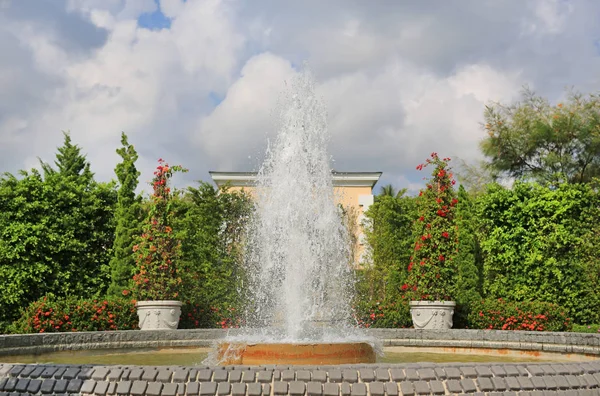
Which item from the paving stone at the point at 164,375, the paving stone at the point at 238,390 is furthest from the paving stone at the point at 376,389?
the paving stone at the point at 164,375

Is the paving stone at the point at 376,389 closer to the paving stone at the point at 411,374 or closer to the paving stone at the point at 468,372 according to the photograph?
the paving stone at the point at 411,374

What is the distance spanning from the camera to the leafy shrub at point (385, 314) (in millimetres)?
12609

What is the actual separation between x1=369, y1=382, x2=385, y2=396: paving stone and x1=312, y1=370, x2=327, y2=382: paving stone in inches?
13.3

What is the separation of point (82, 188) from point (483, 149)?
19.8 m

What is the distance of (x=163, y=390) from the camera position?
4.04 metres

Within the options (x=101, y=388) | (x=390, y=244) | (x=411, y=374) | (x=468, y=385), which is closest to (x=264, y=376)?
(x=411, y=374)

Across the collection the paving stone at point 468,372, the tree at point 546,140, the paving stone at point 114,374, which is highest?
the tree at point 546,140

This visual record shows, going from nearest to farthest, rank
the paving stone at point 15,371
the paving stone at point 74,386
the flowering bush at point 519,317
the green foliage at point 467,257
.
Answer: the paving stone at point 74,386 → the paving stone at point 15,371 → the flowering bush at point 519,317 → the green foliage at point 467,257

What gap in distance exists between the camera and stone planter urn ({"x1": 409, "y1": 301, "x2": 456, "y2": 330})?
11.6m

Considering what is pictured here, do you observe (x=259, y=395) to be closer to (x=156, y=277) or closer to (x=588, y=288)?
(x=156, y=277)

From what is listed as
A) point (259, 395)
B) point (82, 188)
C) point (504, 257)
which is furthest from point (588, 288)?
→ point (82, 188)

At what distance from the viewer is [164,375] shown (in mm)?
4121

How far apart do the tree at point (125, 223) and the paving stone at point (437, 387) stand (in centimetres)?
1136

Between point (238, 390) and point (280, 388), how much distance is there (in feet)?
1.00
